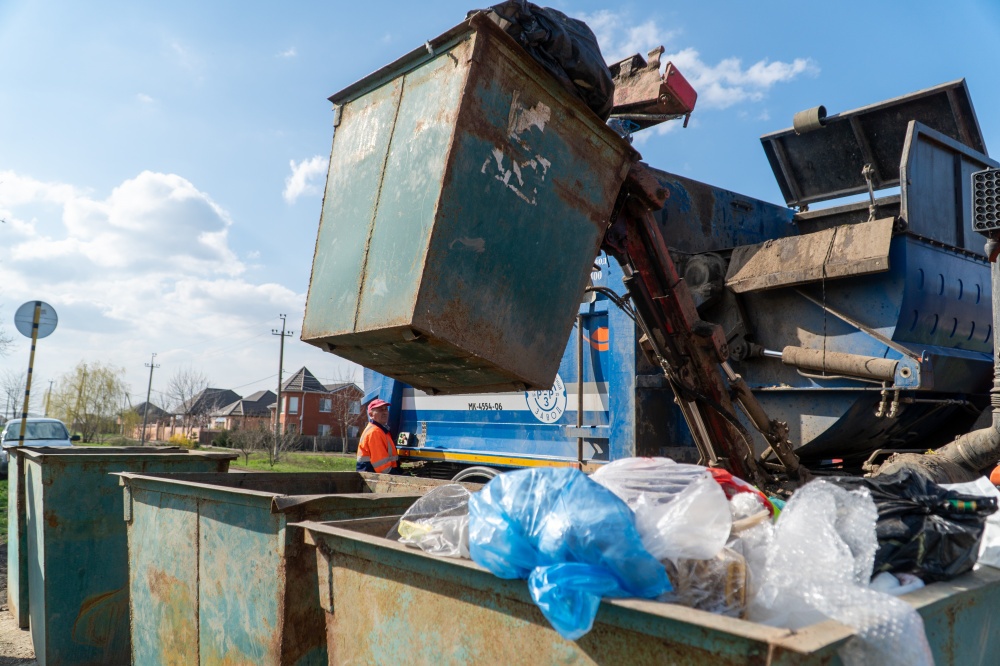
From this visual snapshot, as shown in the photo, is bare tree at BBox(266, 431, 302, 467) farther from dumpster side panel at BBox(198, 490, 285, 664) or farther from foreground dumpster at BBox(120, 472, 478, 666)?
dumpster side panel at BBox(198, 490, 285, 664)

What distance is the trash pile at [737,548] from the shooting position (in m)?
1.40

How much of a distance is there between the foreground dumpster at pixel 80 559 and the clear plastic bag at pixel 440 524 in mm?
2495

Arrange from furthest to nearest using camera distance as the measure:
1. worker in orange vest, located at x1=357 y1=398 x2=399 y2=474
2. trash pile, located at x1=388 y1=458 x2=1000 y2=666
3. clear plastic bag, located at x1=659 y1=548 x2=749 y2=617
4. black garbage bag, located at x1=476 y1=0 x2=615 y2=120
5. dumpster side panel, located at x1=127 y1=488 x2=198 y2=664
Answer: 1. worker in orange vest, located at x1=357 y1=398 x2=399 y2=474
2. dumpster side panel, located at x1=127 y1=488 x2=198 y2=664
3. black garbage bag, located at x1=476 y1=0 x2=615 y2=120
4. clear plastic bag, located at x1=659 y1=548 x2=749 y2=617
5. trash pile, located at x1=388 y1=458 x2=1000 y2=666

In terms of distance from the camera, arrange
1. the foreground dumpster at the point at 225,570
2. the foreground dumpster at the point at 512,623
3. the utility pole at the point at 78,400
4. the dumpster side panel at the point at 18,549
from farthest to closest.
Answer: the utility pole at the point at 78,400, the dumpster side panel at the point at 18,549, the foreground dumpster at the point at 225,570, the foreground dumpster at the point at 512,623

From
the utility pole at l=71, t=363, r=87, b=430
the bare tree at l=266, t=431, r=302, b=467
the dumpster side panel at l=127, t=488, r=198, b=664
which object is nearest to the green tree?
the utility pole at l=71, t=363, r=87, b=430

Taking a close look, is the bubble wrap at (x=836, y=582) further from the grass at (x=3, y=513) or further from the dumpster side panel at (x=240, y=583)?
the grass at (x=3, y=513)

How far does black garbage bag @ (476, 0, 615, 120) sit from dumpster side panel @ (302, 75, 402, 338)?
51cm

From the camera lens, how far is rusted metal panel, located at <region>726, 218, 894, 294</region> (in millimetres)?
3820

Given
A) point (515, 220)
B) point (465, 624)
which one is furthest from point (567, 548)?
point (515, 220)

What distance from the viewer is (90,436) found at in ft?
133

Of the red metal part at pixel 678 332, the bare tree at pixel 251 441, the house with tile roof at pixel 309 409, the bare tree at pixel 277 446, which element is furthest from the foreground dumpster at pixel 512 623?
the house with tile roof at pixel 309 409

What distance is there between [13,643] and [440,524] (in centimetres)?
396

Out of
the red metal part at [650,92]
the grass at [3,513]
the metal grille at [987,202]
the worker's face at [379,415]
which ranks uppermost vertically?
the red metal part at [650,92]

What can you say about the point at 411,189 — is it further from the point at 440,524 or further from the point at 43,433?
the point at 43,433
